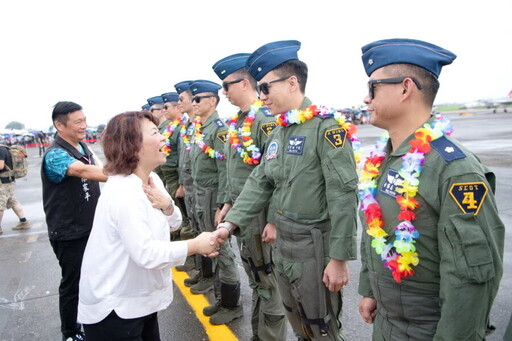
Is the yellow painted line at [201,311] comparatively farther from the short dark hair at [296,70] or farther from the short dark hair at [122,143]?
the short dark hair at [296,70]

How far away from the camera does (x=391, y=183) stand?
178 centimetres

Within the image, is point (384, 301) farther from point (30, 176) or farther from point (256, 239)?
point (30, 176)

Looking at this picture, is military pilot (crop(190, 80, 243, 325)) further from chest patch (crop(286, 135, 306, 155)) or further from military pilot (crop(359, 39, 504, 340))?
military pilot (crop(359, 39, 504, 340))

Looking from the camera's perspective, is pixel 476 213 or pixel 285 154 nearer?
pixel 476 213

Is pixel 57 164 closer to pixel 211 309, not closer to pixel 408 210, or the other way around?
pixel 211 309

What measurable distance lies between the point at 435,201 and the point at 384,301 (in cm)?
60

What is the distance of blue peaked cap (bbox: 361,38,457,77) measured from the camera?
1.75m

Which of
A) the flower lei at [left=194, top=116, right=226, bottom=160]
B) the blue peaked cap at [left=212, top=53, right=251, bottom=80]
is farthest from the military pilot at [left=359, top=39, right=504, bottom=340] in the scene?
the flower lei at [left=194, top=116, right=226, bottom=160]

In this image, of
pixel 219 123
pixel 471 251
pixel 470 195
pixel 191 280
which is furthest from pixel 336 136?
pixel 191 280

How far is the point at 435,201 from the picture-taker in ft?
5.24

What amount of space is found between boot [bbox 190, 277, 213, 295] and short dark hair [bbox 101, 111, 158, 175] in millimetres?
2845

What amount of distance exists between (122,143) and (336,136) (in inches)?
53.8

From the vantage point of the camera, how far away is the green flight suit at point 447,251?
1.46 meters

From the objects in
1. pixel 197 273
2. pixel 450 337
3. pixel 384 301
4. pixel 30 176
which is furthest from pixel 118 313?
pixel 30 176
